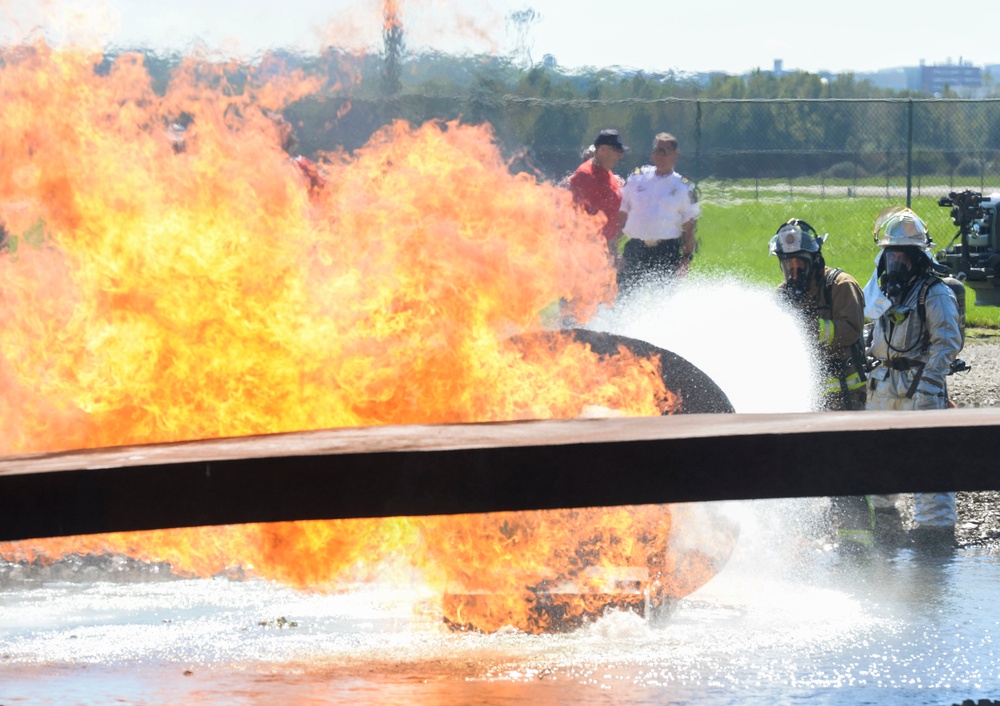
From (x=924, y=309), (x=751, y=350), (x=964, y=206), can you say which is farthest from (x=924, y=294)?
(x=964, y=206)

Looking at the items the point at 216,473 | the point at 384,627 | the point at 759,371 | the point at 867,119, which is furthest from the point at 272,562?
the point at 867,119

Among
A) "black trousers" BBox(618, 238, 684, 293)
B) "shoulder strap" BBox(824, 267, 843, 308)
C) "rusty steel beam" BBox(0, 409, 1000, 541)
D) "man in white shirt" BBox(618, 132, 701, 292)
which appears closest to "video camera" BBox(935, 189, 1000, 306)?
"man in white shirt" BBox(618, 132, 701, 292)

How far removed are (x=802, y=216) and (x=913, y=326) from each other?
17.7 metres

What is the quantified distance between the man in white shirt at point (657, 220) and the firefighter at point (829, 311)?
114 inches

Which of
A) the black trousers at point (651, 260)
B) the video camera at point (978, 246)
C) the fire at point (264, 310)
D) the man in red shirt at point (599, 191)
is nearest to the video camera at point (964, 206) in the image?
the video camera at point (978, 246)

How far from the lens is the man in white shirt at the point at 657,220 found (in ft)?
33.6

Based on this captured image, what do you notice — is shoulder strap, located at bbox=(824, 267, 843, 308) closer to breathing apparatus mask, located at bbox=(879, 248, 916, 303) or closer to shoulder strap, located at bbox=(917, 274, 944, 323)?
breathing apparatus mask, located at bbox=(879, 248, 916, 303)

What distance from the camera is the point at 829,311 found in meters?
7.27

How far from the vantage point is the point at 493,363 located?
4945mm

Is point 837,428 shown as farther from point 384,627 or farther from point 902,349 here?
point 902,349

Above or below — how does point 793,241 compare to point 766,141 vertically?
below

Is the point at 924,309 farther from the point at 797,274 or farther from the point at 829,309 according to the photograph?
the point at 797,274

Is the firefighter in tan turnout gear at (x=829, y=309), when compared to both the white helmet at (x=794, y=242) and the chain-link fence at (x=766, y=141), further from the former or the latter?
the chain-link fence at (x=766, y=141)

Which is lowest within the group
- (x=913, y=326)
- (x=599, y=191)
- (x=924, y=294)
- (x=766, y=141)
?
(x=913, y=326)
